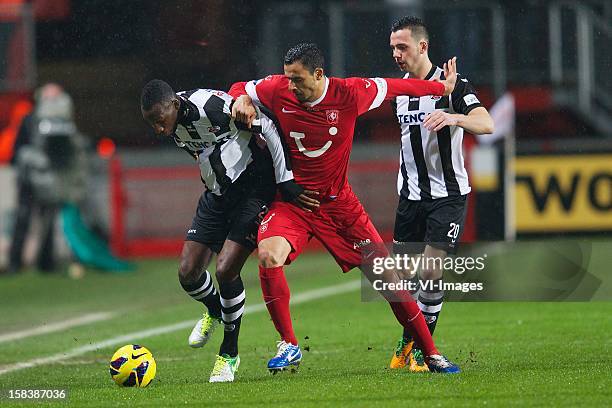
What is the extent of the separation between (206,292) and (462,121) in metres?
2.16

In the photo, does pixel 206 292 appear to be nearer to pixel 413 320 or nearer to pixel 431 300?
pixel 431 300

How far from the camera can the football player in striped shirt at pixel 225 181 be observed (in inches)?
317

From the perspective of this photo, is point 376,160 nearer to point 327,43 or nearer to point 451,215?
point 327,43

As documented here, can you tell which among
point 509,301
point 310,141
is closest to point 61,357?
point 310,141

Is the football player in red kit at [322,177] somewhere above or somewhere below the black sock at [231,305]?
above

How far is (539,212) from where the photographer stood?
57.0 feet

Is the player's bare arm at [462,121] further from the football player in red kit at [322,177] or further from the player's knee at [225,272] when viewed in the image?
the player's knee at [225,272]

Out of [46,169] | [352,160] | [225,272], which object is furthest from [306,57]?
[352,160]

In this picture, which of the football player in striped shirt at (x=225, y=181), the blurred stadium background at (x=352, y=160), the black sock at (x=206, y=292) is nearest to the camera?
the football player in striped shirt at (x=225, y=181)

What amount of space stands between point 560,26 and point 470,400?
1136 centimetres

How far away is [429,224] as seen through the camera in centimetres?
866

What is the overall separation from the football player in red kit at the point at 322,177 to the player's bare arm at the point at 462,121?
156mm

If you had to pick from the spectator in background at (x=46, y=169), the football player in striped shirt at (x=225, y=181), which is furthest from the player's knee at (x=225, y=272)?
the spectator in background at (x=46, y=169)

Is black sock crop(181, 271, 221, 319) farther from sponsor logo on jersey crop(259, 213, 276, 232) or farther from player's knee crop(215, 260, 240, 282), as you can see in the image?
sponsor logo on jersey crop(259, 213, 276, 232)
